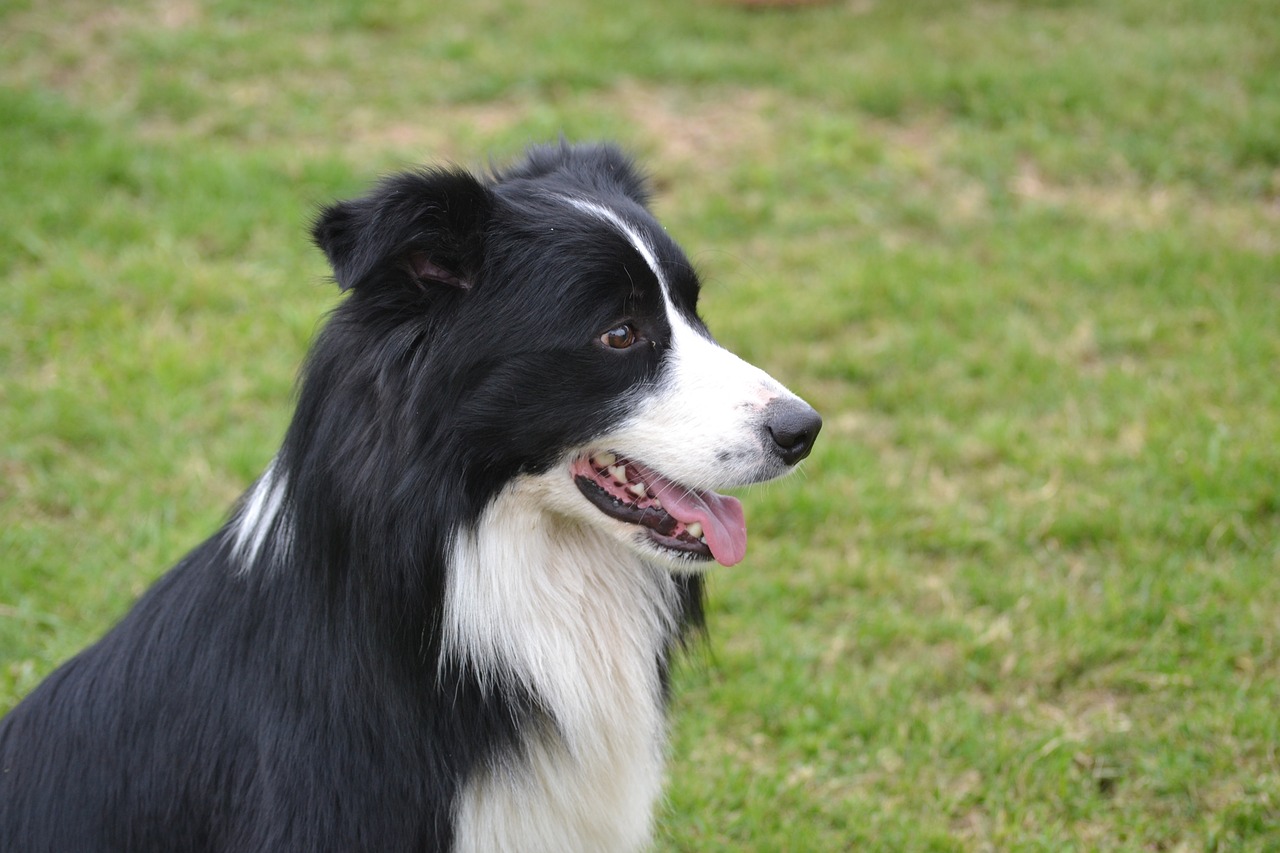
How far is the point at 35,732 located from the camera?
2391mm

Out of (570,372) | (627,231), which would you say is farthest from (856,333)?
(570,372)

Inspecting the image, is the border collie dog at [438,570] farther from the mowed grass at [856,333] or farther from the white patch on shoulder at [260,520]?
the mowed grass at [856,333]

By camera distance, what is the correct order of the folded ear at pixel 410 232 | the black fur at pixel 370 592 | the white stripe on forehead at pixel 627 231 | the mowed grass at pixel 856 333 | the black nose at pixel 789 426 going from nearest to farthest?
the folded ear at pixel 410 232 → the black fur at pixel 370 592 → the black nose at pixel 789 426 → the white stripe on forehead at pixel 627 231 → the mowed grass at pixel 856 333

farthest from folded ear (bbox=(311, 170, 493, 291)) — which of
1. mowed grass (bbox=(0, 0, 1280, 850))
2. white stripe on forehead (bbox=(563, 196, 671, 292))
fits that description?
mowed grass (bbox=(0, 0, 1280, 850))

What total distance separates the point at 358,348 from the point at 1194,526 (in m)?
3.13

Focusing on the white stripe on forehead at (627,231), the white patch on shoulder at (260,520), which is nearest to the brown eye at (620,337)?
the white stripe on forehead at (627,231)

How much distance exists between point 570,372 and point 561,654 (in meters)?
0.59

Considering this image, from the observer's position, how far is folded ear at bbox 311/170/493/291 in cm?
205

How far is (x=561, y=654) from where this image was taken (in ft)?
7.73

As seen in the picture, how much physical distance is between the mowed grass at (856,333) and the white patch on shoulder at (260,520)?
1220 millimetres

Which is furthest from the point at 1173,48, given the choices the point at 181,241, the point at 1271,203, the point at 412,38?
the point at 181,241

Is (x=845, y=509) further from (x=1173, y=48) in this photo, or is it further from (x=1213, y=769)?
(x=1173, y=48)

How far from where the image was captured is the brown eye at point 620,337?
2354 millimetres

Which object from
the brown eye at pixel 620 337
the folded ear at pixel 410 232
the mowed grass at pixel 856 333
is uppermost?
the folded ear at pixel 410 232
